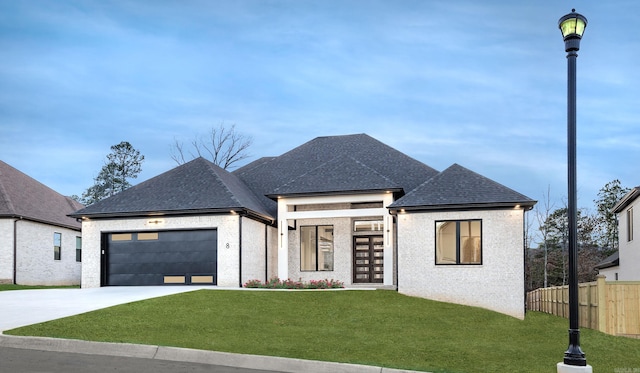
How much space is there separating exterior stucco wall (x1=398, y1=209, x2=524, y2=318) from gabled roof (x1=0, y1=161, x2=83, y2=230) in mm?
21427

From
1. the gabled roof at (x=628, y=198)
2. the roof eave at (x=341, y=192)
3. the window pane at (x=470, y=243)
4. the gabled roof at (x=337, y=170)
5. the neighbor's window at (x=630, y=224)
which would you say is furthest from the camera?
the neighbor's window at (x=630, y=224)

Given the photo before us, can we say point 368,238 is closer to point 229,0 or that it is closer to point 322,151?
point 322,151

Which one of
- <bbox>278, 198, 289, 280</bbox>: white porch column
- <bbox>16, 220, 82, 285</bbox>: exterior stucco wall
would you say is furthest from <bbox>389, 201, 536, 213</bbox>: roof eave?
<bbox>16, 220, 82, 285</bbox>: exterior stucco wall

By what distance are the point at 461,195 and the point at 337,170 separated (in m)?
6.70

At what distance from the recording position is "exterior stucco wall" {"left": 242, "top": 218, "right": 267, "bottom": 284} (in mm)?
25188

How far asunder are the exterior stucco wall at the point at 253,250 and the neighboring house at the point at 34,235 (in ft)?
46.8

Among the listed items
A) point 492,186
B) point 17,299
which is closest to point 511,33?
point 492,186

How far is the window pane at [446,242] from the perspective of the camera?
2258cm

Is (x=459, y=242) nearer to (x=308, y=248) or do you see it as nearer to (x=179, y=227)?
(x=308, y=248)

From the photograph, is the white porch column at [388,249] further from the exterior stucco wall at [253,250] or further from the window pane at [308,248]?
the exterior stucco wall at [253,250]

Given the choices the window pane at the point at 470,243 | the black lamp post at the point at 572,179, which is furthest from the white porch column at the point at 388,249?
the black lamp post at the point at 572,179

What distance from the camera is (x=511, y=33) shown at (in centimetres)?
2702

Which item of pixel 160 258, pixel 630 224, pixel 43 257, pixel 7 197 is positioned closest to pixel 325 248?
pixel 160 258

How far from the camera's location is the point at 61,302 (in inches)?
769
